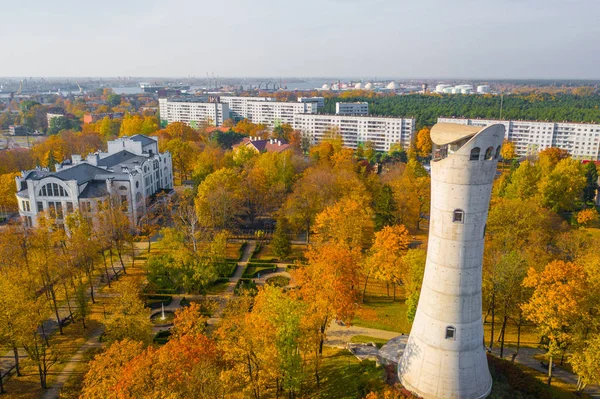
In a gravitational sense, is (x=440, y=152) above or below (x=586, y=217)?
above

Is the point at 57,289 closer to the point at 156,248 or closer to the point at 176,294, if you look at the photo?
the point at 176,294

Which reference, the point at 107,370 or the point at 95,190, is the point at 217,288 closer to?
the point at 107,370

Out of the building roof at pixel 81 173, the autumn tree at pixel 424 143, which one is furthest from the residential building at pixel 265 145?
the building roof at pixel 81 173

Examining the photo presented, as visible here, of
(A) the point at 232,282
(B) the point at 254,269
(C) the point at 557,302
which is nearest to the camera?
(C) the point at 557,302

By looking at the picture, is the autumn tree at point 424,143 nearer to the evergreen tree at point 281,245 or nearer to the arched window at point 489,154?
the evergreen tree at point 281,245

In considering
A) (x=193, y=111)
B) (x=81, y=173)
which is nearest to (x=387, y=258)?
(x=81, y=173)

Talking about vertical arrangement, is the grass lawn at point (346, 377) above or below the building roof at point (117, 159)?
below

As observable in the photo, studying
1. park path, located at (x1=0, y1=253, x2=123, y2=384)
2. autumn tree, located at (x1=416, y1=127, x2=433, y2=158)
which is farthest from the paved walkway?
autumn tree, located at (x1=416, y1=127, x2=433, y2=158)

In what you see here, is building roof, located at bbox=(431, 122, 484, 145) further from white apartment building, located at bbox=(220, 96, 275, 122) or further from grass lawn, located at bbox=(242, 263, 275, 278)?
white apartment building, located at bbox=(220, 96, 275, 122)
